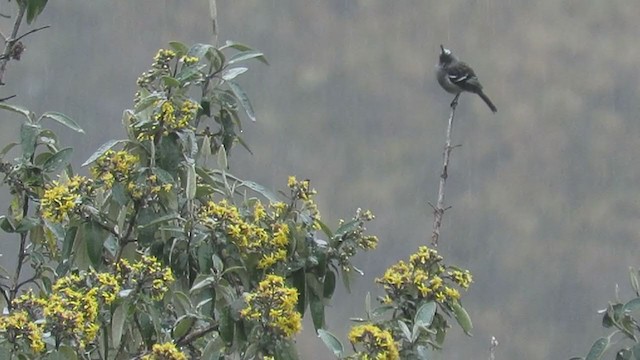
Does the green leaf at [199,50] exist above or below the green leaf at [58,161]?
above

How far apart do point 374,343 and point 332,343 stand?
229mm

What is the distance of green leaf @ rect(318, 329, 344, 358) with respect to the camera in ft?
9.66

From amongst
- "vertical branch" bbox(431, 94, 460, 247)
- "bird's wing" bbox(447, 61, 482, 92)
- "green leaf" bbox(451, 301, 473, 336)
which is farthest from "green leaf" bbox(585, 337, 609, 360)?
"bird's wing" bbox(447, 61, 482, 92)

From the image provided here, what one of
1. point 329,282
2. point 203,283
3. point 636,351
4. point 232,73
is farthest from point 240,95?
point 636,351

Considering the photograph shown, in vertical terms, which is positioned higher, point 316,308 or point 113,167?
point 113,167

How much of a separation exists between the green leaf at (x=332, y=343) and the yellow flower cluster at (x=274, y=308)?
0.08 metres

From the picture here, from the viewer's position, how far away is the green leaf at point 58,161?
3500 millimetres

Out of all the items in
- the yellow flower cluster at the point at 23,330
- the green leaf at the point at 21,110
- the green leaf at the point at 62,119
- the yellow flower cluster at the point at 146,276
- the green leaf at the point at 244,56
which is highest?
the green leaf at the point at 244,56

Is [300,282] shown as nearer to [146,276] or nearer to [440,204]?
[440,204]

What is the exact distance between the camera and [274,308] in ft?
9.39

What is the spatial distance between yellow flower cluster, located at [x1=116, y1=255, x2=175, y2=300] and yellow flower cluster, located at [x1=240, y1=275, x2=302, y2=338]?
0.18 metres

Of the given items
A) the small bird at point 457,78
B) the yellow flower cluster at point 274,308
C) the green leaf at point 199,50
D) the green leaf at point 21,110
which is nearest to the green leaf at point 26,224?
the green leaf at point 21,110

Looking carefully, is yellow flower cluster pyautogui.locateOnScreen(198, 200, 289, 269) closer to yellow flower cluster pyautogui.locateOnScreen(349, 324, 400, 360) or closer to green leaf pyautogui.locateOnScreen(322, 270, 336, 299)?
green leaf pyautogui.locateOnScreen(322, 270, 336, 299)

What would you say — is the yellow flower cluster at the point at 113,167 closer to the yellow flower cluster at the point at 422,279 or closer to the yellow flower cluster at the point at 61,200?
the yellow flower cluster at the point at 61,200
